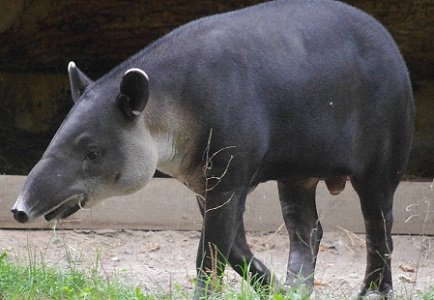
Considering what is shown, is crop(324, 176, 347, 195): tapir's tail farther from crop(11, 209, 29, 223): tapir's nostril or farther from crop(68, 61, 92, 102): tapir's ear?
crop(11, 209, 29, 223): tapir's nostril

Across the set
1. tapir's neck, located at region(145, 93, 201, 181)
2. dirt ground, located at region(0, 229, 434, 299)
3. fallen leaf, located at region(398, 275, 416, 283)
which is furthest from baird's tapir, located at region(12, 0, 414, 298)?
dirt ground, located at region(0, 229, 434, 299)

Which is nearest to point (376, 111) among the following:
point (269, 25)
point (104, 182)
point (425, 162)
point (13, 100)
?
point (269, 25)

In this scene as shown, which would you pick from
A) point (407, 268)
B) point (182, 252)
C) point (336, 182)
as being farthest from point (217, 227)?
point (407, 268)

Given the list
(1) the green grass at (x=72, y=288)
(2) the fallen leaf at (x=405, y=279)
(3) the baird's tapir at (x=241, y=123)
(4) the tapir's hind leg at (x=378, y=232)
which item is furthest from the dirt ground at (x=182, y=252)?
(1) the green grass at (x=72, y=288)

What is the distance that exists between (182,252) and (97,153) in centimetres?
296

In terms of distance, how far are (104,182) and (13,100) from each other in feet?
18.5

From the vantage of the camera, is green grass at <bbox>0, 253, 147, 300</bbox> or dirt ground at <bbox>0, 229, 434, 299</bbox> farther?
dirt ground at <bbox>0, 229, 434, 299</bbox>

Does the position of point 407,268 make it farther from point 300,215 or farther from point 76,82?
point 76,82

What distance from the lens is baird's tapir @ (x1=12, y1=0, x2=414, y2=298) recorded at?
5.20 meters

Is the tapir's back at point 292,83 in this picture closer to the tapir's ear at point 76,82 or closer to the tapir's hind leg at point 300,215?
the tapir's ear at point 76,82

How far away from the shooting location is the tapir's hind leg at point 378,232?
6.35 meters

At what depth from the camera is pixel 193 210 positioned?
8.28 meters

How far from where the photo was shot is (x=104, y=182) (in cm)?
523

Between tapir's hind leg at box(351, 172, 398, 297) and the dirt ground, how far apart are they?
747 mm
